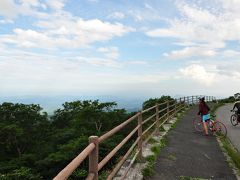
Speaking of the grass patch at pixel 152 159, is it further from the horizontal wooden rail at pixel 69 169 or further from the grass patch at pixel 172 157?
the horizontal wooden rail at pixel 69 169

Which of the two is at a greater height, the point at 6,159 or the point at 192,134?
the point at 192,134

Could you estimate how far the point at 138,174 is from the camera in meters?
7.25

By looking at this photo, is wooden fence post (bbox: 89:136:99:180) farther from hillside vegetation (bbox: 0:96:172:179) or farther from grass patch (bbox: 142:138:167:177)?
hillside vegetation (bbox: 0:96:172:179)

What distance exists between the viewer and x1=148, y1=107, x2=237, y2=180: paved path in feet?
26.1

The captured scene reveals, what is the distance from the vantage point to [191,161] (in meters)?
9.36

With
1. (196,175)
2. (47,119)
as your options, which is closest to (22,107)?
(47,119)

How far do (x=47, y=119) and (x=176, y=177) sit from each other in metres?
51.2

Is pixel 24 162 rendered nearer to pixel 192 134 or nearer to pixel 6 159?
pixel 6 159

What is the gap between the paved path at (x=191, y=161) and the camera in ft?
26.1

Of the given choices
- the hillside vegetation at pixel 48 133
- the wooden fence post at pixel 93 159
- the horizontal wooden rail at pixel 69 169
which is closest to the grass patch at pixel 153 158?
the wooden fence post at pixel 93 159

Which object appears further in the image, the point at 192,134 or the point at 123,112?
the point at 123,112

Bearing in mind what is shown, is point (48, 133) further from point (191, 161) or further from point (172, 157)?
point (191, 161)

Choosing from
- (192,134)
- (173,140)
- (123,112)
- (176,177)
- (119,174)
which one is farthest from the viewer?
(123,112)

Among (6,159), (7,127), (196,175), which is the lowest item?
(6,159)
